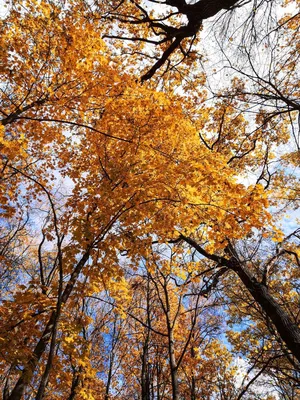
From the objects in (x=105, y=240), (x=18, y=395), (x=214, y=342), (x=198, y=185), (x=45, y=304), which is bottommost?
(x=18, y=395)

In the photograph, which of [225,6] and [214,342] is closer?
[225,6]

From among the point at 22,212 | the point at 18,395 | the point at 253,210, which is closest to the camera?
the point at 253,210

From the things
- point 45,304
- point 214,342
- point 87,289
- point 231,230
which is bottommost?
point 45,304

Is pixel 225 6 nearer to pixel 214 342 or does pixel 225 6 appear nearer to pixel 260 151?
pixel 260 151

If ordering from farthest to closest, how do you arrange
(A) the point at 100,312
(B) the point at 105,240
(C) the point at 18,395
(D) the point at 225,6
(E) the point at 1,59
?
1. (A) the point at 100,312
2. (E) the point at 1,59
3. (C) the point at 18,395
4. (B) the point at 105,240
5. (D) the point at 225,6

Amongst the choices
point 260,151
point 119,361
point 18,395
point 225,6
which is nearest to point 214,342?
point 119,361

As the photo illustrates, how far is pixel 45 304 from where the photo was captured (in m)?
Answer: 4.36

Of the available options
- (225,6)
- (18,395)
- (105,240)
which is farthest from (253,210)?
(18,395)

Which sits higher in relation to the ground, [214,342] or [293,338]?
[214,342]

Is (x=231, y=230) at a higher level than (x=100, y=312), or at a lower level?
lower

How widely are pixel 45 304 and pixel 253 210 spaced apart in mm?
3767

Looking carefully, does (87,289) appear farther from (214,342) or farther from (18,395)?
(214,342)

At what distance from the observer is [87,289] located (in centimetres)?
485

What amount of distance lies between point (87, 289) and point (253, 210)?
3296 millimetres
